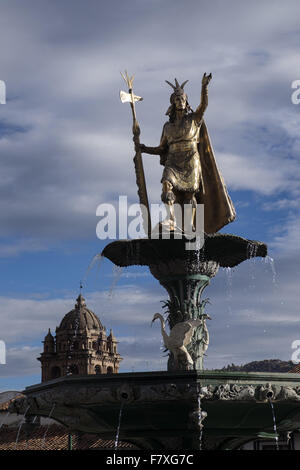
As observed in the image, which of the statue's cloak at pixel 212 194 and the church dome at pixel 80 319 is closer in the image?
the statue's cloak at pixel 212 194

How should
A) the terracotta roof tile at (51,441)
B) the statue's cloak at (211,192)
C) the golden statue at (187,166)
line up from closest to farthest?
the golden statue at (187,166), the statue's cloak at (211,192), the terracotta roof tile at (51,441)

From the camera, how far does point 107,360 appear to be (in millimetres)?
96188

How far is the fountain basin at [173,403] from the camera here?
34.7ft

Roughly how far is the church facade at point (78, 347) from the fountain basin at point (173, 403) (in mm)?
79033

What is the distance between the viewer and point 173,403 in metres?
10.7

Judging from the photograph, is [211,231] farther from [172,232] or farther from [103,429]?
[103,429]

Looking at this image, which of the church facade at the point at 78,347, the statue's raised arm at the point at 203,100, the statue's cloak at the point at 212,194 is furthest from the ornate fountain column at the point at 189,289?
the church facade at the point at 78,347

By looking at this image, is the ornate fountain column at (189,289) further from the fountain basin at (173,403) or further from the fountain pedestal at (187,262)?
the fountain basin at (173,403)

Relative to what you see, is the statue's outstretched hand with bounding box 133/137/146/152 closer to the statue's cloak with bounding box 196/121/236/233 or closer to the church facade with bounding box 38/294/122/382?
the statue's cloak with bounding box 196/121/236/233

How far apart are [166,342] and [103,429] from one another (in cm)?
162

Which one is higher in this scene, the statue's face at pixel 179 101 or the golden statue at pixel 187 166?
the statue's face at pixel 179 101

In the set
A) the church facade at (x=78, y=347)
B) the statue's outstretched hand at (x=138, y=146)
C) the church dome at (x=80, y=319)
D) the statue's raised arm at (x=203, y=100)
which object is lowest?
the statue's outstretched hand at (x=138, y=146)

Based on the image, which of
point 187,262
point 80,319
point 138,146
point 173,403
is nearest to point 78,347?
point 80,319

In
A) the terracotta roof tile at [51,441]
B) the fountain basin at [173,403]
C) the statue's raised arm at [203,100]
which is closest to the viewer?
the fountain basin at [173,403]
